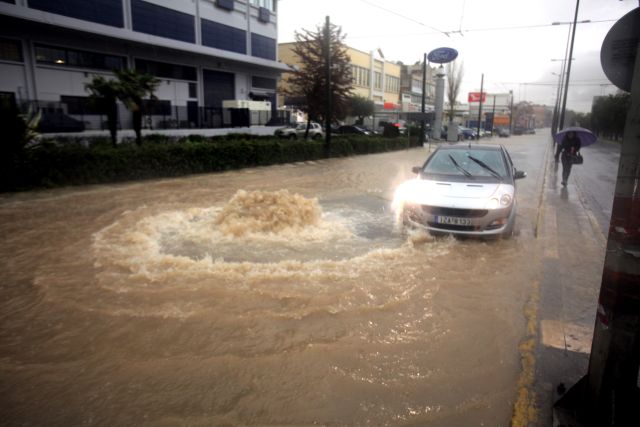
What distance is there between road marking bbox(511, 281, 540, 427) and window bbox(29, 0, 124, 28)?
2701 centimetres

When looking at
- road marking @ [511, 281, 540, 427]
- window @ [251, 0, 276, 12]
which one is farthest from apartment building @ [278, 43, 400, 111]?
road marking @ [511, 281, 540, 427]

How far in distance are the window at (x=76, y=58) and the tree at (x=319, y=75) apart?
32.2 ft

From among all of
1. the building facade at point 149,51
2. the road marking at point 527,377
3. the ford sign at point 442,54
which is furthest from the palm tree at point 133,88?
the ford sign at point 442,54

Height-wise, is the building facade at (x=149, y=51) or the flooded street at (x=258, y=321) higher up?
the building facade at (x=149, y=51)

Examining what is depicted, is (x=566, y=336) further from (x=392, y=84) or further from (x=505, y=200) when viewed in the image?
(x=392, y=84)

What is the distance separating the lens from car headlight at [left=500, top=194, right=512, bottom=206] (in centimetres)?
679

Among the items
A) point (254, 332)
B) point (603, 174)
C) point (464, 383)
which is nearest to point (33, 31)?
point (254, 332)

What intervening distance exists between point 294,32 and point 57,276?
2171cm

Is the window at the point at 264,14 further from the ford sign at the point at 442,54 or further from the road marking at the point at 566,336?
the road marking at the point at 566,336

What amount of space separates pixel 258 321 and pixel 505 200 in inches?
179

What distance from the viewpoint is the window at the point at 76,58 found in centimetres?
2250

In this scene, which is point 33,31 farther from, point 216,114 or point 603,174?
point 603,174

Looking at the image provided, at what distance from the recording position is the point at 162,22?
28844mm

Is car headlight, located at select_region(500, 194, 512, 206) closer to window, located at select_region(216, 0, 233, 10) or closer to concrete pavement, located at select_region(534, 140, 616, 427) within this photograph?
concrete pavement, located at select_region(534, 140, 616, 427)
